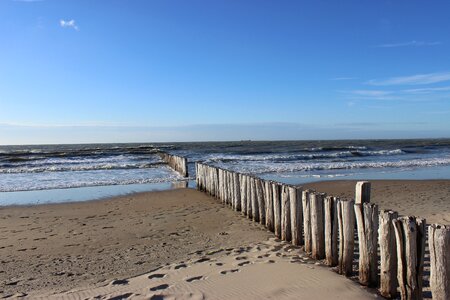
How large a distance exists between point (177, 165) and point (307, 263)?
2005 cm

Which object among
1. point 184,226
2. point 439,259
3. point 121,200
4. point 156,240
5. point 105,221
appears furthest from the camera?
point 121,200

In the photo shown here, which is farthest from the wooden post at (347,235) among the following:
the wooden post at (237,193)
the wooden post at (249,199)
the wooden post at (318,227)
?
the wooden post at (237,193)

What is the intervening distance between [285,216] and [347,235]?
6.92ft

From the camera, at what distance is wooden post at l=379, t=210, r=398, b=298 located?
489 centimetres

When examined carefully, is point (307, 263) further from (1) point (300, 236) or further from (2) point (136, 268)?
(2) point (136, 268)

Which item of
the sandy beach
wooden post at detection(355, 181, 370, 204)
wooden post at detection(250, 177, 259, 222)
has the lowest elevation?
the sandy beach

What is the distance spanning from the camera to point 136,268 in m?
6.57

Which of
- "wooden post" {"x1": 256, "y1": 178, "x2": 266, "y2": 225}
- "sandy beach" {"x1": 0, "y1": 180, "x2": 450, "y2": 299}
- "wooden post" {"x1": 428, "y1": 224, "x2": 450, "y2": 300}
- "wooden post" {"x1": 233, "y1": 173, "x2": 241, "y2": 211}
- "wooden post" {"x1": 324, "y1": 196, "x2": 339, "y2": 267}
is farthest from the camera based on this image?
"wooden post" {"x1": 233, "y1": 173, "x2": 241, "y2": 211}

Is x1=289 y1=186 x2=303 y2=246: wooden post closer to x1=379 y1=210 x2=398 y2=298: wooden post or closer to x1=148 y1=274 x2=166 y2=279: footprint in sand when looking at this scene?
x1=379 y1=210 x2=398 y2=298: wooden post

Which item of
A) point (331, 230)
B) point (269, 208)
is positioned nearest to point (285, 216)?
point (269, 208)

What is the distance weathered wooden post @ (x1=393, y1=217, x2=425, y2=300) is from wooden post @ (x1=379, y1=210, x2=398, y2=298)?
14 centimetres

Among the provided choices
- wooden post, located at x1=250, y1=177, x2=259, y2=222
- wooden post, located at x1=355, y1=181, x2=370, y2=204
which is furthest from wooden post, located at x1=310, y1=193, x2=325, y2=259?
wooden post, located at x1=250, y1=177, x2=259, y2=222

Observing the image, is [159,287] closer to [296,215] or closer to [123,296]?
[123,296]

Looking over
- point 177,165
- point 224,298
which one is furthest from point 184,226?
point 177,165
